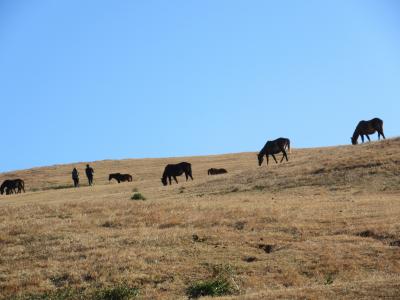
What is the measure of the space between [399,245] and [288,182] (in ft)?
55.3

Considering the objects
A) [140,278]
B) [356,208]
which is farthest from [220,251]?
[356,208]

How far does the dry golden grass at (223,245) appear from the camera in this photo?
15.8 m

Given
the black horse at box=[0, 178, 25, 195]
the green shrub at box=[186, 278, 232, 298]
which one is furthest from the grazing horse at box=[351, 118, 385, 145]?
the green shrub at box=[186, 278, 232, 298]

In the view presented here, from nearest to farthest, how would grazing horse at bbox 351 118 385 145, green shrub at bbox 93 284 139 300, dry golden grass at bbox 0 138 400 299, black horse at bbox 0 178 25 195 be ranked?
green shrub at bbox 93 284 139 300
dry golden grass at bbox 0 138 400 299
grazing horse at bbox 351 118 385 145
black horse at bbox 0 178 25 195

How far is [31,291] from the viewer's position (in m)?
15.8

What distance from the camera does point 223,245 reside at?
19.1 metres

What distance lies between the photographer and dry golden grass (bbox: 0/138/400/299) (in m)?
15.8

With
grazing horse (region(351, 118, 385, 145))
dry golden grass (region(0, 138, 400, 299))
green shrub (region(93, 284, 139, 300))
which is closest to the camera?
green shrub (region(93, 284, 139, 300))

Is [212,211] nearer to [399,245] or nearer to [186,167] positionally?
[399,245]

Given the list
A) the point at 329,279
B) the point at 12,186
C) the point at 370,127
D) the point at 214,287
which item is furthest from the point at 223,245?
the point at 12,186

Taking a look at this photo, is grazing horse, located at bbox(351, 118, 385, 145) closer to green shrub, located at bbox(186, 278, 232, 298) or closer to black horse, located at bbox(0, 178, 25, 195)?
black horse, located at bbox(0, 178, 25, 195)

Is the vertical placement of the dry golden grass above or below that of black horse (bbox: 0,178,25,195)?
below

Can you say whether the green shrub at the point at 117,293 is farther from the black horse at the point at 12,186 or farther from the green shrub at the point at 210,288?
the black horse at the point at 12,186

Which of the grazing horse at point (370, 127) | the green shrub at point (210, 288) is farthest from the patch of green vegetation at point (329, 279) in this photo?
the grazing horse at point (370, 127)
